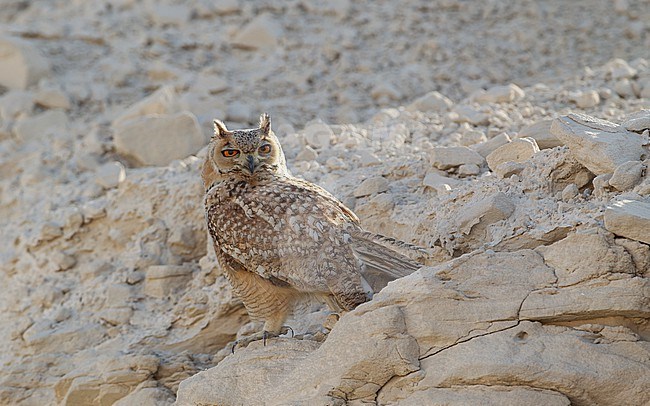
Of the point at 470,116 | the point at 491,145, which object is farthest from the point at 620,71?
the point at 491,145

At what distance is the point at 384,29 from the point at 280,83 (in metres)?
1.57

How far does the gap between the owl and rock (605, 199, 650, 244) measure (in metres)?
1.04

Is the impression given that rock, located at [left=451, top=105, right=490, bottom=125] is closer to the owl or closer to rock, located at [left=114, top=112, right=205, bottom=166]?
rock, located at [left=114, top=112, right=205, bottom=166]

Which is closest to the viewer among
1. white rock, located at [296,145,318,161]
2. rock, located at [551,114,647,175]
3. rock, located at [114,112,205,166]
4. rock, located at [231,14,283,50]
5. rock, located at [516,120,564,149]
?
rock, located at [551,114,647,175]

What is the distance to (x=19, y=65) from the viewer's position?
28.4 ft

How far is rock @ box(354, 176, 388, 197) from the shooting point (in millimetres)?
5383

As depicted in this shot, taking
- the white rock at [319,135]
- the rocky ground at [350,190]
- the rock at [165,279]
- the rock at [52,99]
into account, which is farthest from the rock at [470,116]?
the rock at [52,99]

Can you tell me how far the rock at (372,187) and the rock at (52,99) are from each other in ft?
13.4

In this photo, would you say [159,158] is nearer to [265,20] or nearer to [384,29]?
[265,20]

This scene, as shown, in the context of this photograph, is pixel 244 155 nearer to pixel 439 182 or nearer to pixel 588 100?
pixel 439 182

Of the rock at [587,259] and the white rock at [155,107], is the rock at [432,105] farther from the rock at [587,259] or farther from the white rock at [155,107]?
the rock at [587,259]

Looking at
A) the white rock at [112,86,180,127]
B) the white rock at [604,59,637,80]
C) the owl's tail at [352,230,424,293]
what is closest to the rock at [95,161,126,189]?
the white rock at [112,86,180,127]

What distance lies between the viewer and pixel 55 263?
628 centimetres

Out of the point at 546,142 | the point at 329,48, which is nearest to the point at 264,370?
the point at 546,142
